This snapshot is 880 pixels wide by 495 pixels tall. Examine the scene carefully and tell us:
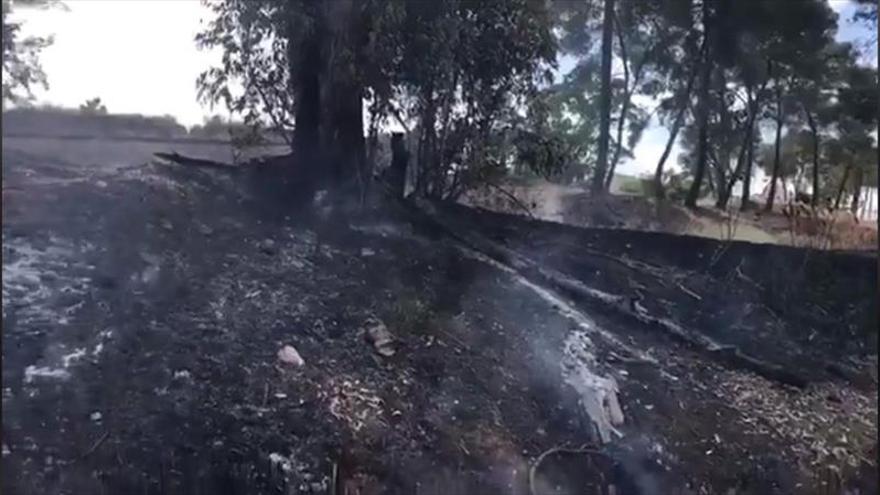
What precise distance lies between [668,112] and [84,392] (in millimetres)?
1907

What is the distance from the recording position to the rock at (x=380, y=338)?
2449 mm

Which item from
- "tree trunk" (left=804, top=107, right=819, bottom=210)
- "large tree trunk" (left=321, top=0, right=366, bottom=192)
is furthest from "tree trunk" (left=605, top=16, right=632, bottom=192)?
"large tree trunk" (left=321, top=0, right=366, bottom=192)

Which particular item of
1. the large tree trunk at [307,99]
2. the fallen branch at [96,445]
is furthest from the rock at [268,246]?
the fallen branch at [96,445]

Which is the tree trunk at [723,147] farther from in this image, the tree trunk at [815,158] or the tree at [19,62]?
the tree at [19,62]

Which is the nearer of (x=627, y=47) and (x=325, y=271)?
(x=325, y=271)

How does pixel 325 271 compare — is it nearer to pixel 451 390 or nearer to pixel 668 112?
pixel 451 390

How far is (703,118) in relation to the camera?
9.36 ft

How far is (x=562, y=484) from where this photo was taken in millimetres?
2480

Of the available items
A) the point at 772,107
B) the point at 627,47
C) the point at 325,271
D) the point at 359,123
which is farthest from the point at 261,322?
the point at 772,107

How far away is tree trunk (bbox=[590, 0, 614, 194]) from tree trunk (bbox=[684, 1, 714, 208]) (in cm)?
31

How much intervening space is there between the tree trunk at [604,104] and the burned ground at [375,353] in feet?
0.58

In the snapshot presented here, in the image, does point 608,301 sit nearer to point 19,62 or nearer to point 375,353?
point 375,353

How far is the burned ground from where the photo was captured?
2.01 metres

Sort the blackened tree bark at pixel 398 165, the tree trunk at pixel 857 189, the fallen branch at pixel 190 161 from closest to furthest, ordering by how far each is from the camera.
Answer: the fallen branch at pixel 190 161 < the blackened tree bark at pixel 398 165 < the tree trunk at pixel 857 189
